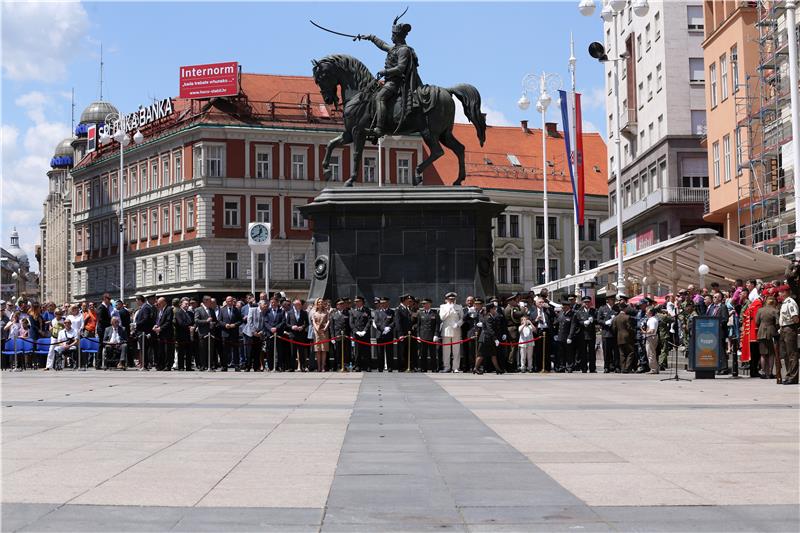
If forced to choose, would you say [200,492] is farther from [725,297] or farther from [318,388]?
[725,297]

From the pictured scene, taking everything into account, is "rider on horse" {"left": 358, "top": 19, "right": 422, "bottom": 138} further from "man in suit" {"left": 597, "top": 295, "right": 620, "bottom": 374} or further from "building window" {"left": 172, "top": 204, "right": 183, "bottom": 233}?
"building window" {"left": 172, "top": 204, "right": 183, "bottom": 233}

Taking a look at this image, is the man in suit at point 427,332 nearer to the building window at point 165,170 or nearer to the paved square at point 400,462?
the paved square at point 400,462

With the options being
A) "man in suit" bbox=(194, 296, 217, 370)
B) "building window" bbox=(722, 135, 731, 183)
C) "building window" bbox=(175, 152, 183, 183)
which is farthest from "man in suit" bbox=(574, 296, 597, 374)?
"building window" bbox=(175, 152, 183, 183)

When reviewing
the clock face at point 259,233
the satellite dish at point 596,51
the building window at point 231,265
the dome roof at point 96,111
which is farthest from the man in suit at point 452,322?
the dome roof at point 96,111

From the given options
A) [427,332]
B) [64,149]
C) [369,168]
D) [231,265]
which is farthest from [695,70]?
[64,149]

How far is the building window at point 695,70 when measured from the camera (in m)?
67.8

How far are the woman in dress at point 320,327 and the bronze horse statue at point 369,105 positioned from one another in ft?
12.2

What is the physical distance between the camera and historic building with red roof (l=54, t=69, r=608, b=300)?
3440 inches

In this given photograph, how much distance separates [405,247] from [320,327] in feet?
9.46

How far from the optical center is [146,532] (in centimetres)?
701

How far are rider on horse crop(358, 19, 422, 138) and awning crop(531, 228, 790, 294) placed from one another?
10.2 metres

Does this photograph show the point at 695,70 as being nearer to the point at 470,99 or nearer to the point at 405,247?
the point at 470,99

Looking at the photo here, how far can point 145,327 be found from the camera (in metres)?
30.2

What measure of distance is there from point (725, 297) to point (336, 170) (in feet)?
218
